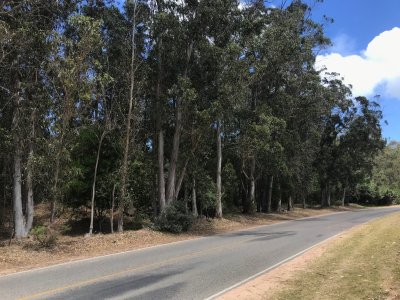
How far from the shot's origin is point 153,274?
11367mm

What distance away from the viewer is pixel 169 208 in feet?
78.5

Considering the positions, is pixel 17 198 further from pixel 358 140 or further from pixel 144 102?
pixel 358 140

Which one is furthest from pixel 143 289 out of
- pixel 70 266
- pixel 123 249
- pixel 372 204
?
pixel 372 204

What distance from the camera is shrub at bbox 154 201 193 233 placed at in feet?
77.0

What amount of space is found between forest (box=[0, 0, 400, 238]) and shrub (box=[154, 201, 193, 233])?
0.20 feet

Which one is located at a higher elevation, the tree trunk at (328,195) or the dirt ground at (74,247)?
the tree trunk at (328,195)

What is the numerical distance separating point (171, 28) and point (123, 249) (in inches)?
463

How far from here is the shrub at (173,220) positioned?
23.5m

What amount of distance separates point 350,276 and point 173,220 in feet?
45.5

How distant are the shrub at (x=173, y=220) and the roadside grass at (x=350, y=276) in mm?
9465

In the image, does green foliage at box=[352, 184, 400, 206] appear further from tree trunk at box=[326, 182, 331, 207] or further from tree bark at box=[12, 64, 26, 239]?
tree bark at box=[12, 64, 26, 239]

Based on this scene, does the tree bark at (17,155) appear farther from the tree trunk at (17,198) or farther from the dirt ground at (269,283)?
the dirt ground at (269,283)

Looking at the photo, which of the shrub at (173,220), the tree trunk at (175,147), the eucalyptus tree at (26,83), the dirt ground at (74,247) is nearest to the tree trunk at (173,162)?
the tree trunk at (175,147)

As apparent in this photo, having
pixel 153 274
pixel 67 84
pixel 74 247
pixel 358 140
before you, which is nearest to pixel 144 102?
pixel 67 84
